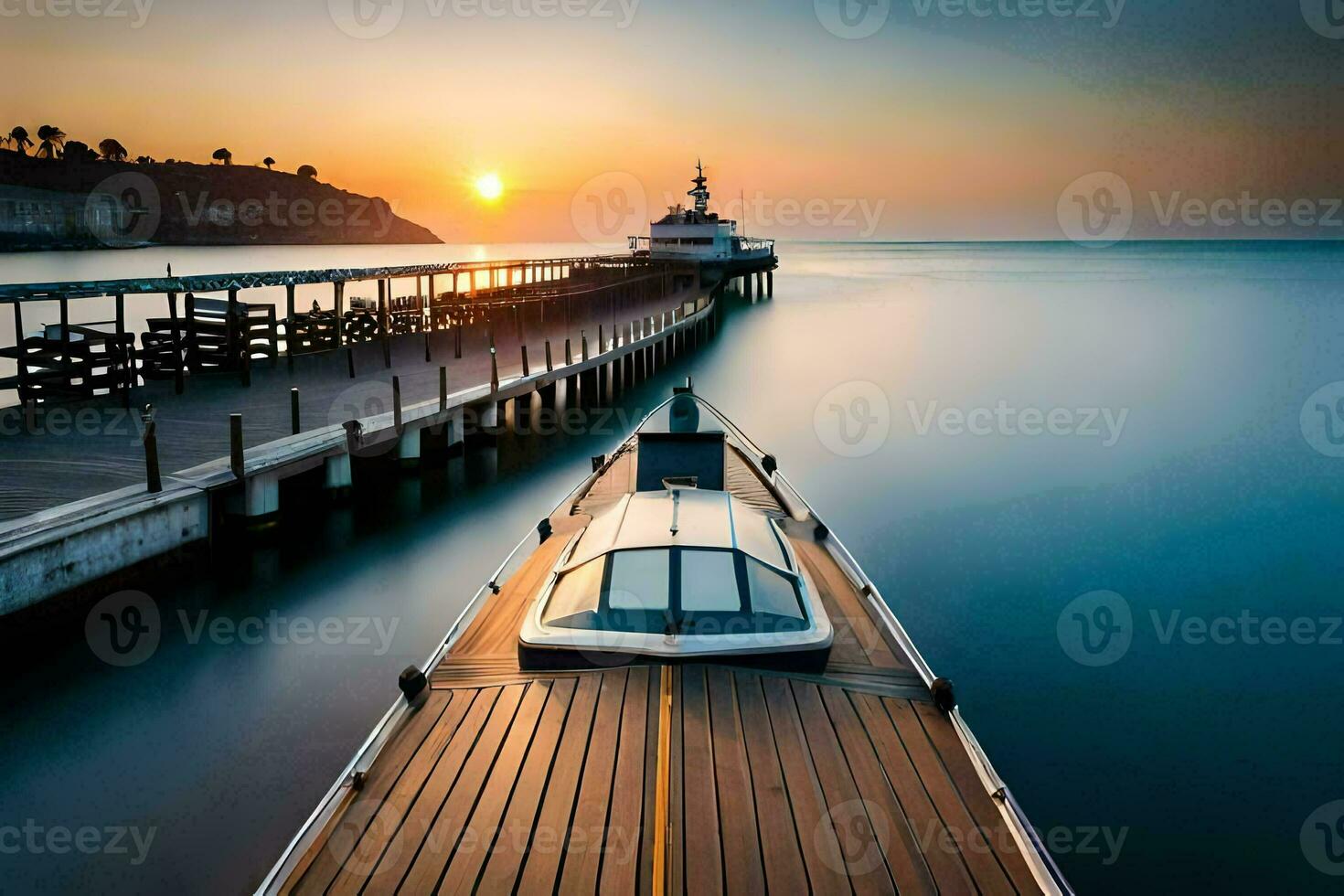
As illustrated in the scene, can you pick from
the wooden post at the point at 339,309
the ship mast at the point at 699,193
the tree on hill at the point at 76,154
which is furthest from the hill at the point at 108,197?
the wooden post at the point at 339,309

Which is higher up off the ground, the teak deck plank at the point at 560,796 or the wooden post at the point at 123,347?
the wooden post at the point at 123,347

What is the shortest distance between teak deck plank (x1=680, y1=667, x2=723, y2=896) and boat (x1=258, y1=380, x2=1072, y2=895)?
13 millimetres

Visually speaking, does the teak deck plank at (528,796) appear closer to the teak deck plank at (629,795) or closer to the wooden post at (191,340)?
the teak deck plank at (629,795)

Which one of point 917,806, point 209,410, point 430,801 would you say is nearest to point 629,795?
point 430,801

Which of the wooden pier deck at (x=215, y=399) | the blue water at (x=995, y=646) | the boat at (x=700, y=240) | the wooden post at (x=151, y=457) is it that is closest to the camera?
the blue water at (x=995, y=646)

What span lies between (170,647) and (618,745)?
8.09 m

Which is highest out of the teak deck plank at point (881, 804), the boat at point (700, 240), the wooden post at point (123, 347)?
the boat at point (700, 240)

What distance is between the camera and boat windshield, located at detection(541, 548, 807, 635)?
6.16m

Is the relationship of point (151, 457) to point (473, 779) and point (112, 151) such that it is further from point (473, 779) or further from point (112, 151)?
point (112, 151)

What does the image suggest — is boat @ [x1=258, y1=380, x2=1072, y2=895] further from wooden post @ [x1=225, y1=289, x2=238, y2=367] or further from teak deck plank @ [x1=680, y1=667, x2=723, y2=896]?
wooden post @ [x1=225, y1=289, x2=238, y2=367]

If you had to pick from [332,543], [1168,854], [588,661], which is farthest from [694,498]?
[332,543]

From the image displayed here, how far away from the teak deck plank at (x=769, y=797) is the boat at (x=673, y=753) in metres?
0.01

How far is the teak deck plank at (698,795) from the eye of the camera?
13.3 ft

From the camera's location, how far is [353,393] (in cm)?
1877
